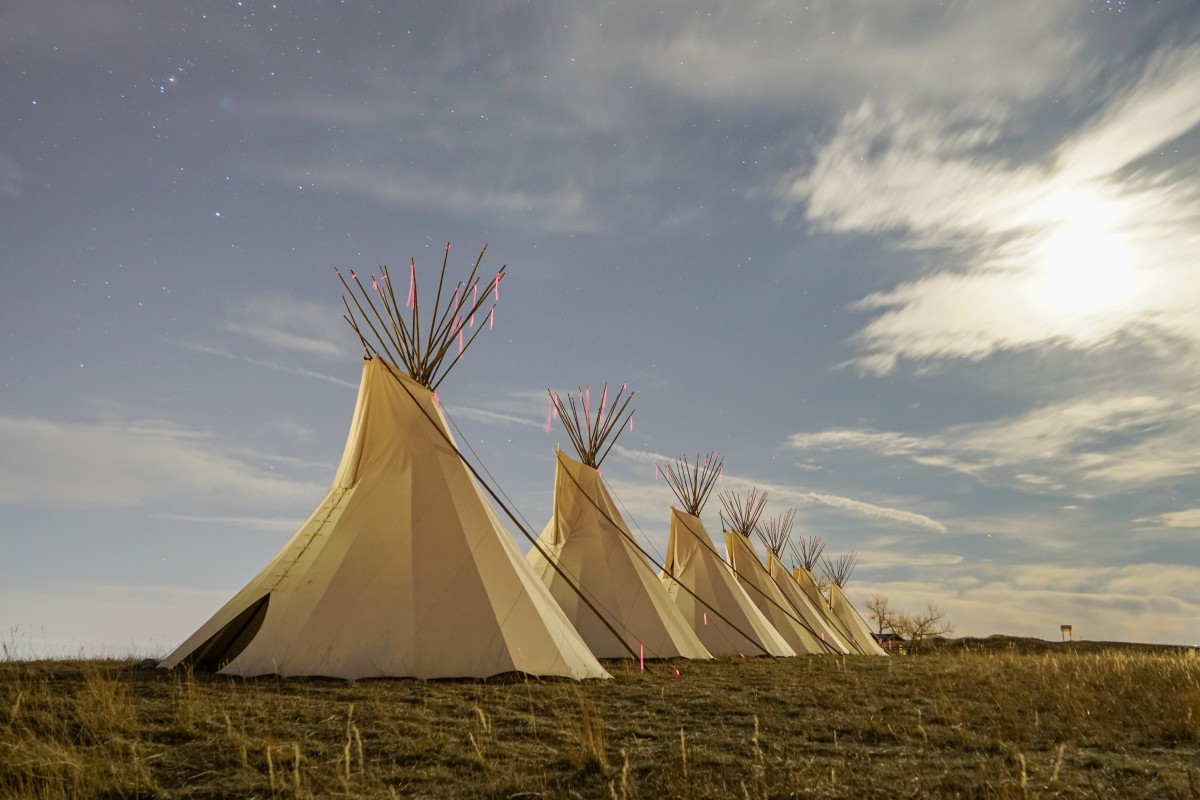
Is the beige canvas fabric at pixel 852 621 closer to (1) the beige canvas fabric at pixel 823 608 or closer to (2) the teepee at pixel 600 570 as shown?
(1) the beige canvas fabric at pixel 823 608

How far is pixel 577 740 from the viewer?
397cm

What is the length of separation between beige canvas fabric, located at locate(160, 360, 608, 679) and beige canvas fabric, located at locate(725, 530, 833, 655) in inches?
364

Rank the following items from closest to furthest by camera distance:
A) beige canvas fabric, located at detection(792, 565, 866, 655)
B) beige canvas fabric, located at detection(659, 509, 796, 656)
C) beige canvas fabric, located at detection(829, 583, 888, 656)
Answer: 1. beige canvas fabric, located at detection(659, 509, 796, 656)
2. beige canvas fabric, located at detection(792, 565, 866, 655)
3. beige canvas fabric, located at detection(829, 583, 888, 656)

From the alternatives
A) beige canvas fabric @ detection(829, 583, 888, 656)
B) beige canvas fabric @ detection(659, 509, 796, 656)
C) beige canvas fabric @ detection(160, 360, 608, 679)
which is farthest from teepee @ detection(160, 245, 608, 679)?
beige canvas fabric @ detection(829, 583, 888, 656)

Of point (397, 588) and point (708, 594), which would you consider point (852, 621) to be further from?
point (397, 588)

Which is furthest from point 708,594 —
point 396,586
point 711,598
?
point 396,586

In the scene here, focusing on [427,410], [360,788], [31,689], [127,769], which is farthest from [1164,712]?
[31,689]

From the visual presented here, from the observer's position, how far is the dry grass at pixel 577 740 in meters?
3.24

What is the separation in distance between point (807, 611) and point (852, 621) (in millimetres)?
5915

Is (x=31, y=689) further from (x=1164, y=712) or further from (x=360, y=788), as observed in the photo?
(x=1164, y=712)

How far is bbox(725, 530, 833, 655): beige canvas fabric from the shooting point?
1569cm

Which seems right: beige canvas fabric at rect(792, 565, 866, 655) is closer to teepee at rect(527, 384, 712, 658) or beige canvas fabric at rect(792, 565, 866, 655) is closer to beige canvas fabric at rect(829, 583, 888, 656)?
beige canvas fabric at rect(829, 583, 888, 656)

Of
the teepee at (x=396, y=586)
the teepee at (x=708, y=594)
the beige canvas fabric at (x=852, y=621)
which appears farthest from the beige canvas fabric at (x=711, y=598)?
the beige canvas fabric at (x=852, y=621)

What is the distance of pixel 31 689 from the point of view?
4789mm
